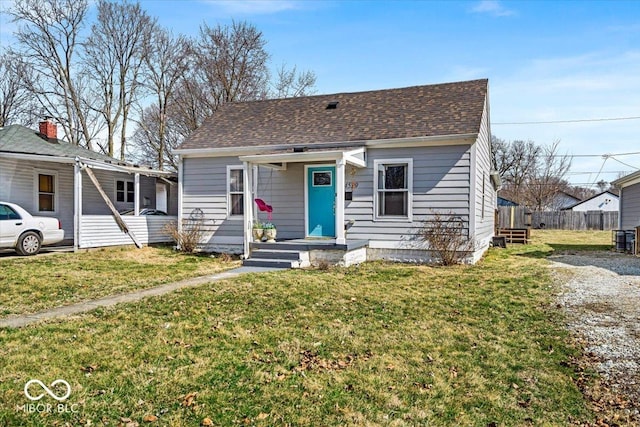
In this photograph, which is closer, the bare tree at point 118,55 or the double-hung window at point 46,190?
the double-hung window at point 46,190

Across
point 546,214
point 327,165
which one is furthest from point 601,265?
point 546,214

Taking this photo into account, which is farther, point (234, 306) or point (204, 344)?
point (234, 306)

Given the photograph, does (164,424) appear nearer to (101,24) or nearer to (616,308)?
(616,308)

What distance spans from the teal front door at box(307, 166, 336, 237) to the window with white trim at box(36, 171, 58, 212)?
9119 mm

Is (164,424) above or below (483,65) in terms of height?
below

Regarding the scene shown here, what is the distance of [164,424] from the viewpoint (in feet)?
10.4

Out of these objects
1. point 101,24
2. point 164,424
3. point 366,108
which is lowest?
point 164,424

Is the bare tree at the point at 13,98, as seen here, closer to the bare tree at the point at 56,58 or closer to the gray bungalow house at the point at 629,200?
the bare tree at the point at 56,58

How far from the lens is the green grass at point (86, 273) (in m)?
6.91

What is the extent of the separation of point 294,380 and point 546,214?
33.4 meters

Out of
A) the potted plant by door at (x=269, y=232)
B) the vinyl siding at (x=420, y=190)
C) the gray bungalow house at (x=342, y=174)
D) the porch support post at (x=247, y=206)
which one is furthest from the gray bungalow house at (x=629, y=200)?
the porch support post at (x=247, y=206)

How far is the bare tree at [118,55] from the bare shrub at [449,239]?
21556mm

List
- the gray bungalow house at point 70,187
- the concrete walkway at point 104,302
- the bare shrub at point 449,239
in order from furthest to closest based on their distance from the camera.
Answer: the gray bungalow house at point 70,187 → the bare shrub at point 449,239 → the concrete walkway at point 104,302

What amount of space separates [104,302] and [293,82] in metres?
25.2
